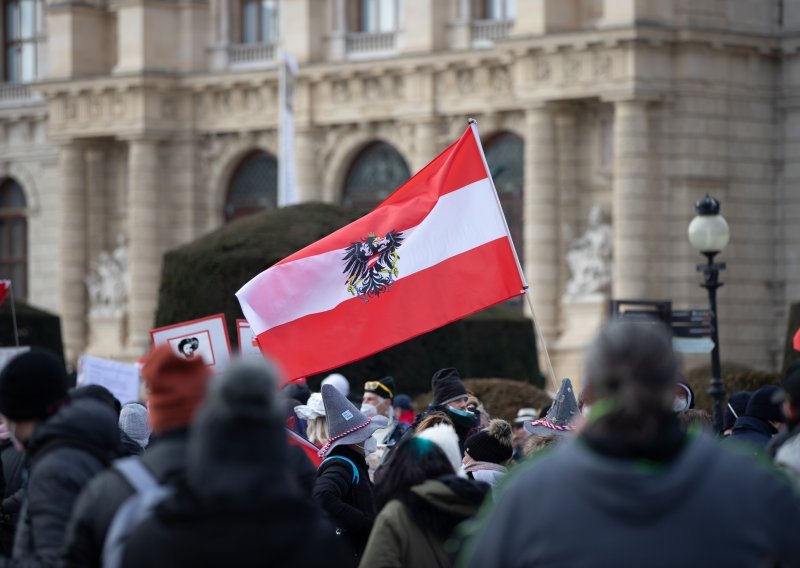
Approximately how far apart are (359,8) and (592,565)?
31392 mm

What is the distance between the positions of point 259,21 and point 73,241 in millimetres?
5918

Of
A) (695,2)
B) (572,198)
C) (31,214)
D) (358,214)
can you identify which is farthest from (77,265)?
(358,214)

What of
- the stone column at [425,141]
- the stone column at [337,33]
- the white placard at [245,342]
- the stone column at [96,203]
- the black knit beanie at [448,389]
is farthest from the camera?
the stone column at [96,203]

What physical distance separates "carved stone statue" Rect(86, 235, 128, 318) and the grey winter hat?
91.3ft

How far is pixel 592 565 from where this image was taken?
14.4 feet

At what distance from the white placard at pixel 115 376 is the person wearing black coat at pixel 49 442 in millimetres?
9743

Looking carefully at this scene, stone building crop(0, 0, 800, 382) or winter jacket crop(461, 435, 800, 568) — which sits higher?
stone building crop(0, 0, 800, 382)

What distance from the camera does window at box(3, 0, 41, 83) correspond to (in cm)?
4028

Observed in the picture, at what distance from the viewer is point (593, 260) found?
1195 inches

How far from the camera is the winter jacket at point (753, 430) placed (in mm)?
8484

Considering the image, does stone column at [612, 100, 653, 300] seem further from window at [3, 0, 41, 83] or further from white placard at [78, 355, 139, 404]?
window at [3, 0, 41, 83]

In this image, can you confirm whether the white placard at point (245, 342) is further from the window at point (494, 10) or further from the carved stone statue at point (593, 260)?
the window at point (494, 10)

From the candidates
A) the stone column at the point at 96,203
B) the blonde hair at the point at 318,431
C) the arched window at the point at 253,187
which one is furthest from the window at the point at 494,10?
the blonde hair at the point at 318,431

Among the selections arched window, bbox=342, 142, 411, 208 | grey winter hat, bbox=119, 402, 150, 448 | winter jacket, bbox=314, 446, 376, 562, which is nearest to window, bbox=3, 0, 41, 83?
arched window, bbox=342, 142, 411, 208
